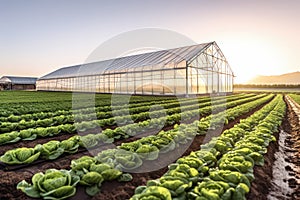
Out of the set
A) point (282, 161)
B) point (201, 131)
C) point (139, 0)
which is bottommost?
point (282, 161)

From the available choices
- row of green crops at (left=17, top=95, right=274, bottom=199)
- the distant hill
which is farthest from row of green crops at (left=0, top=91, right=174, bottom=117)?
the distant hill

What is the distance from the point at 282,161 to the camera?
6.00m

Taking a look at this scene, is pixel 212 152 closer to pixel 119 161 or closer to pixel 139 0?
pixel 119 161

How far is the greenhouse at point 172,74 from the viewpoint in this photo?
80.8 feet

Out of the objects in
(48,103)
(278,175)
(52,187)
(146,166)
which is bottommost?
(278,175)

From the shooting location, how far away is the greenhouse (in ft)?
80.8

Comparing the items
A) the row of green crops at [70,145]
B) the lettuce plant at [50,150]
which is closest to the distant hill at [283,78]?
the row of green crops at [70,145]

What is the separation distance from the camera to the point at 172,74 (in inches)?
980

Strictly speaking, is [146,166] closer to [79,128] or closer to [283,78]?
[79,128]

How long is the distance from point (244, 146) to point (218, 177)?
2007mm

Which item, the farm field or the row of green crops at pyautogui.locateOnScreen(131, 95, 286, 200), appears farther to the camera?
Answer: the farm field

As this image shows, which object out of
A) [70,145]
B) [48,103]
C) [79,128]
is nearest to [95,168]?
[70,145]

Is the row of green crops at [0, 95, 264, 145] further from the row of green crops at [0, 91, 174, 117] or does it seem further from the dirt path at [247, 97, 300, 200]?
the row of green crops at [0, 91, 174, 117]

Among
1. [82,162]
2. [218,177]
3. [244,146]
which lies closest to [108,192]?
[82,162]
